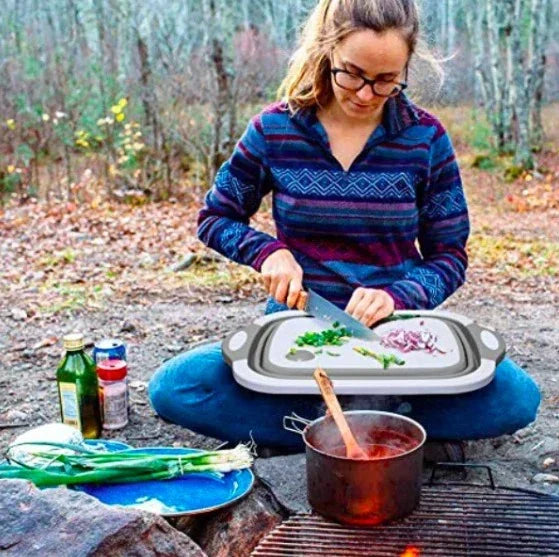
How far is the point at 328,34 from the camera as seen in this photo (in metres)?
2.45

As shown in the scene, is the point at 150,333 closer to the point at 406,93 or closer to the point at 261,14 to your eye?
the point at 406,93

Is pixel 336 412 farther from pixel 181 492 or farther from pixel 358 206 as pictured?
pixel 358 206

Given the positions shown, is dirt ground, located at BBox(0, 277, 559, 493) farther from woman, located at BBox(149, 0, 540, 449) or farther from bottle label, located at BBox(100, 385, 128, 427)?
woman, located at BBox(149, 0, 540, 449)

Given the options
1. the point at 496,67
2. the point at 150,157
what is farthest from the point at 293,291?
the point at 496,67

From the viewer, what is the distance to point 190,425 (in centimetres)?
259

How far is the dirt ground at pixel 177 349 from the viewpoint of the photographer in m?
2.71

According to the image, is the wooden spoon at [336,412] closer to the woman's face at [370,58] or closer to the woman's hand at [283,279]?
the woman's hand at [283,279]

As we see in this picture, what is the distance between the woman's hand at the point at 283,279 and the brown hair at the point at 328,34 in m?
0.54

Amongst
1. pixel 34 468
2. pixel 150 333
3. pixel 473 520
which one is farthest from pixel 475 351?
pixel 150 333

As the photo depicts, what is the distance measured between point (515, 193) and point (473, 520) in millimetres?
8260

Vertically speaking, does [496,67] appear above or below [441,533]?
below

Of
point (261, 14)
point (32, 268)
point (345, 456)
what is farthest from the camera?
point (261, 14)

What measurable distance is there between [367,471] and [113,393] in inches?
48.6

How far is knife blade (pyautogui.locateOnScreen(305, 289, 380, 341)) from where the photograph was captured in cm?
237
